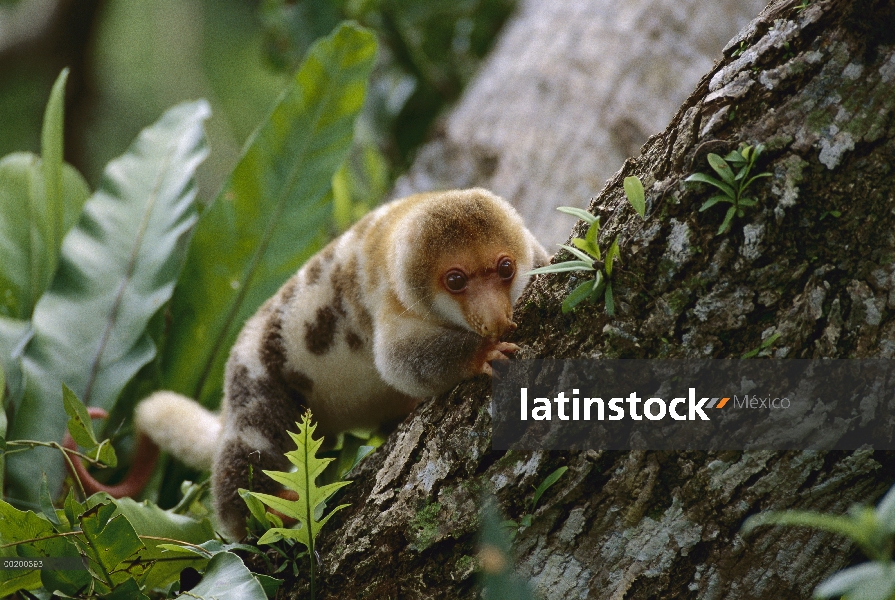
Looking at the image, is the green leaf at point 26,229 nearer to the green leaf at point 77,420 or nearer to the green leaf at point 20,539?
the green leaf at point 77,420

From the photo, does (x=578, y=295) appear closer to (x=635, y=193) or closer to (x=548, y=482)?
(x=635, y=193)

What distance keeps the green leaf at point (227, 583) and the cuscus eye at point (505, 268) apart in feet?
3.83

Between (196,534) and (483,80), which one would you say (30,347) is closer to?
(196,534)

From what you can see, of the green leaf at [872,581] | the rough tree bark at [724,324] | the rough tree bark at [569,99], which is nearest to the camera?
the green leaf at [872,581]

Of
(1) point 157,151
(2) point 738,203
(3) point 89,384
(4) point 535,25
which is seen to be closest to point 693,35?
(4) point 535,25

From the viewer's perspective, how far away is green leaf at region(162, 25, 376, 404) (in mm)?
3836

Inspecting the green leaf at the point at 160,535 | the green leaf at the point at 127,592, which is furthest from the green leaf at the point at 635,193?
the green leaf at the point at 127,592

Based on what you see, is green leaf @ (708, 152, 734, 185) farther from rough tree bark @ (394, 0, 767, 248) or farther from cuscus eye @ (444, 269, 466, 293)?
rough tree bark @ (394, 0, 767, 248)

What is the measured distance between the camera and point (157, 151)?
409cm

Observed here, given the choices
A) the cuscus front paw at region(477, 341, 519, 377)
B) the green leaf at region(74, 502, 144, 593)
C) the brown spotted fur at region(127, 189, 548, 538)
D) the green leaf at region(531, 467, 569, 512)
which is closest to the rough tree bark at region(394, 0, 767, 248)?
the brown spotted fur at region(127, 189, 548, 538)

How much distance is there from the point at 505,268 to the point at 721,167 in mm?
897

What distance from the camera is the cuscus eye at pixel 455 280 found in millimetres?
2578

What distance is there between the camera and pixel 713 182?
1.84 m

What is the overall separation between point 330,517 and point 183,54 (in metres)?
8.41
